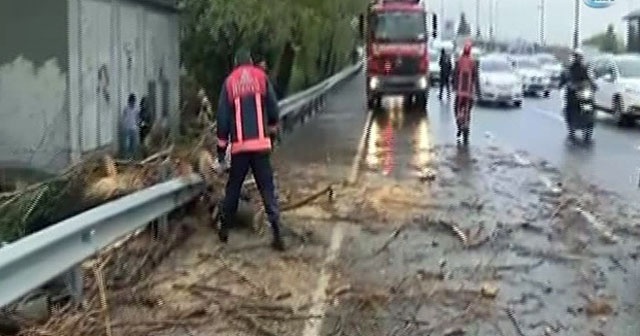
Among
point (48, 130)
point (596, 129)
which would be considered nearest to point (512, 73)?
point (596, 129)

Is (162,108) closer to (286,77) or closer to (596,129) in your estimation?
(596,129)

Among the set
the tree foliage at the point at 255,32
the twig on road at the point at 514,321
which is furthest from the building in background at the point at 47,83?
the twig on road at the point at 514,321

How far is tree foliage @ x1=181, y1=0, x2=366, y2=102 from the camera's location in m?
24.3

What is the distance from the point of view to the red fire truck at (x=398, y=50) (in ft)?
115

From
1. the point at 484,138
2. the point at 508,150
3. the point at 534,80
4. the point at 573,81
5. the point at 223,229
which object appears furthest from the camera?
the point at 534,80

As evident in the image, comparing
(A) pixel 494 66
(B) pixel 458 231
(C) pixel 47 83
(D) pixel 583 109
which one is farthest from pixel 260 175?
(A) pixel 494 66

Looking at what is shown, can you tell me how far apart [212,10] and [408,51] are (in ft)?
39.4

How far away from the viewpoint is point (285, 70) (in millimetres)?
35156

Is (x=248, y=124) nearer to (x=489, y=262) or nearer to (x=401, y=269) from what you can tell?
(x=401, y=269)

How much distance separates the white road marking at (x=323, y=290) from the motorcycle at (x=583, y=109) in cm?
1362

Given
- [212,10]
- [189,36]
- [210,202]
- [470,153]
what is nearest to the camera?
[210,202]

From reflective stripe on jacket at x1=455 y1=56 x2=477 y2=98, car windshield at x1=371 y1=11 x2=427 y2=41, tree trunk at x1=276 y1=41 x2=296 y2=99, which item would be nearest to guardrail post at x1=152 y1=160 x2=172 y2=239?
reflective stripe on jacket at x1=455 y1=56 x2=477 y2=98

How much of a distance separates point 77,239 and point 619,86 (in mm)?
24629

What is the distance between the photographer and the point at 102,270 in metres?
8.52
